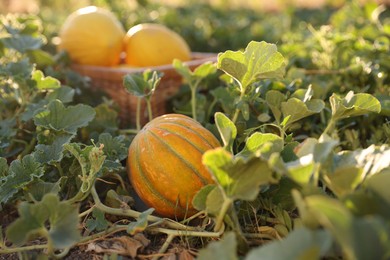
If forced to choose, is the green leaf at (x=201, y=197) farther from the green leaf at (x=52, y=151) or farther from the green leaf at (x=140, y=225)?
the green leaf at (x=52, y=151)

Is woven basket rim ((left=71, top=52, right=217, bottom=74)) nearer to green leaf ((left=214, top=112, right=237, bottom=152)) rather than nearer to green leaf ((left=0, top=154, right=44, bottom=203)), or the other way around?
green leaf ((left=0, top=154, right=44, bottom=203))

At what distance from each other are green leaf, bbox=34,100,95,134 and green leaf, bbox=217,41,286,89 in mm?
450

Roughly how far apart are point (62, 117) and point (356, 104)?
32.5 inches

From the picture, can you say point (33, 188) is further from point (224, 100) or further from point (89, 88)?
point (89, 88)

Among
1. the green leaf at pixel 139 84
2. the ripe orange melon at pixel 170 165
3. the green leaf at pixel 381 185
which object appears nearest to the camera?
the green leaf at pixel 381 185

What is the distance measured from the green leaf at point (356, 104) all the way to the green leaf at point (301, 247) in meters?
0.58

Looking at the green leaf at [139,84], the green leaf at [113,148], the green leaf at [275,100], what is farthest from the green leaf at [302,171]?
the green leaf at [139,84]

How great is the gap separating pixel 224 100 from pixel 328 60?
0.67 metres

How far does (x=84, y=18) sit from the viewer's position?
2.54 metres

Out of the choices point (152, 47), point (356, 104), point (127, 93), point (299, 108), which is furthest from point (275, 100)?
point (152, 47)

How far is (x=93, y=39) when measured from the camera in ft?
8.16

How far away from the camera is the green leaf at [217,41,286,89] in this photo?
1.41 meters

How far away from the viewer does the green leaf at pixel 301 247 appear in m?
0.80

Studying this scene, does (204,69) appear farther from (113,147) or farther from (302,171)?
(302,171)
